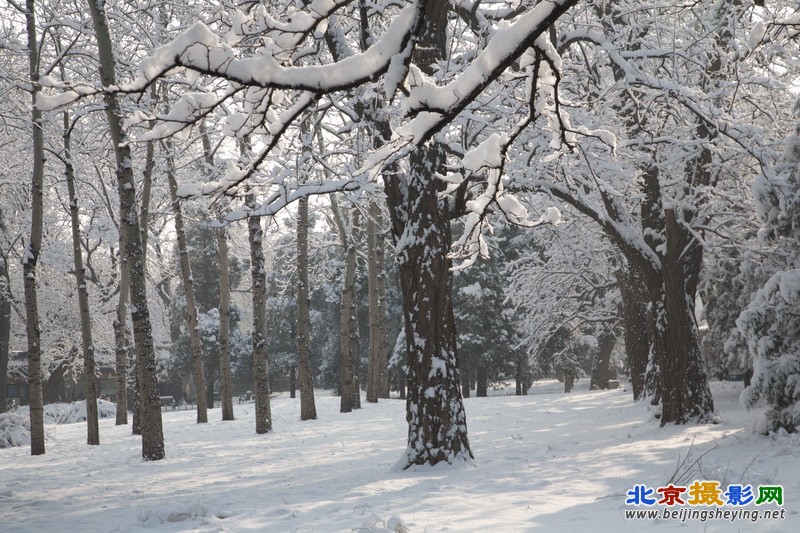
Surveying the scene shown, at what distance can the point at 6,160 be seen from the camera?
18328 millimetres

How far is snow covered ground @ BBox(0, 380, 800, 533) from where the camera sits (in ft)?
17.9

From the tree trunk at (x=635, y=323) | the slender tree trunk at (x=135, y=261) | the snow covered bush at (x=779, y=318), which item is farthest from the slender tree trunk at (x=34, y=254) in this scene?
the tree trunk at (x=635, y=323)

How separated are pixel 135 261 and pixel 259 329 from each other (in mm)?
5550

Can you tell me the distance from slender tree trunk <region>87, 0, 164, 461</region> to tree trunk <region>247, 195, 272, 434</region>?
376cm

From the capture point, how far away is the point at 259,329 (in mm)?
15562

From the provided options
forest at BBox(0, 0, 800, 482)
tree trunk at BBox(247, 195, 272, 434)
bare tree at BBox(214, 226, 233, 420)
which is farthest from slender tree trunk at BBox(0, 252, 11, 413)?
tree trunk at BBox(247, 195, 272, 434)

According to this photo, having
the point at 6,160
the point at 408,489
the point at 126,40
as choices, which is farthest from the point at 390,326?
the point at 408,489

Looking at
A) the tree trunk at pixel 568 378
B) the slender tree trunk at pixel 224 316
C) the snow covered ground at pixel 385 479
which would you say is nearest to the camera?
the snow covered ground at pixel 385 479

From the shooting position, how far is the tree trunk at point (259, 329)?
14.6m

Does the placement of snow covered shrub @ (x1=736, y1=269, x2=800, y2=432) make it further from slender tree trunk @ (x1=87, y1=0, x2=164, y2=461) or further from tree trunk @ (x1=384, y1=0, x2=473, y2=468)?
slender tree trunk @ (x1=87, y1=0, x2=164, y2=461)

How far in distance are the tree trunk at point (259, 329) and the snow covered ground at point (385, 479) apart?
0.68 meters

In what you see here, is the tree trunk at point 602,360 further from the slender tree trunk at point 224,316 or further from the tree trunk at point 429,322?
the tree trunk at point 429,322

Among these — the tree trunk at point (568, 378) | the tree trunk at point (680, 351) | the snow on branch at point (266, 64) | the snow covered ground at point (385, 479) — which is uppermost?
the snow on branch at point (266, 64)

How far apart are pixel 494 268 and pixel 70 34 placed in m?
25.6
